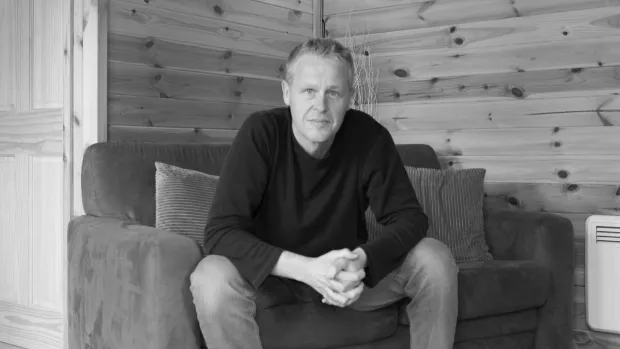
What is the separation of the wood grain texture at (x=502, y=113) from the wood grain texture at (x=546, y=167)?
0.47 feet

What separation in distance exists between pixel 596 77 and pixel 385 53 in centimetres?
107

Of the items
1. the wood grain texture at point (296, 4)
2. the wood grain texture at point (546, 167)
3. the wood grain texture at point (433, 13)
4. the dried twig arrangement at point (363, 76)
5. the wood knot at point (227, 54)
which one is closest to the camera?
the wood grain texture at point (546, 167)

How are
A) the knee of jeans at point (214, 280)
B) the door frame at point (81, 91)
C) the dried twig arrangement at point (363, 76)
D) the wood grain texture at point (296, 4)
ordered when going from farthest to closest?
the dried twig arrangement at point (363, 76), the wood grain texture at point (296, 4), the door frame at point (81, 91), the knee of jeans at point (214, 280)

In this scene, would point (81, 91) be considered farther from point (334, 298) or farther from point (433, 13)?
point (433, 13)

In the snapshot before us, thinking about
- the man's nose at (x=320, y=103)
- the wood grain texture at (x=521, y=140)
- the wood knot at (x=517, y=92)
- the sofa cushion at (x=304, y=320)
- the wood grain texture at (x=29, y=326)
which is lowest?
the wood grain texture at (x=29, y=326)

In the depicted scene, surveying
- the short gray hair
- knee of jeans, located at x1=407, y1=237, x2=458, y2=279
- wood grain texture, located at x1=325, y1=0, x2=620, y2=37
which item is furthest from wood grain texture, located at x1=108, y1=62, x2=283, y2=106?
knee of jeans, located at x1=407, y1=237, x2=458, y2=279

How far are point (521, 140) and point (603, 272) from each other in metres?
0.68

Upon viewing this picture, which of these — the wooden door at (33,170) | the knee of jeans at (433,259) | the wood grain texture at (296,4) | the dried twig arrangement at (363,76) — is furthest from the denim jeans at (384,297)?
the wood grain texture at (296,4)

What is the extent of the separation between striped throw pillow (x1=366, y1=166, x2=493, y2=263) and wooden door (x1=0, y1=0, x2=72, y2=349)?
1266mm

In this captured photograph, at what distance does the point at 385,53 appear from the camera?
3.97m

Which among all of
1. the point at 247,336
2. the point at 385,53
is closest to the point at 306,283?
the point at 247,336

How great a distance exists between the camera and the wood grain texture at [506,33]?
331 cm

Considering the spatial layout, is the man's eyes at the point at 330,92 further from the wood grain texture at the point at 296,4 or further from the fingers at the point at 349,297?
the wood grain texture at the point at 296,4

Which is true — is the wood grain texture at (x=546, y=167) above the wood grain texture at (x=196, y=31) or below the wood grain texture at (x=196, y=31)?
below
